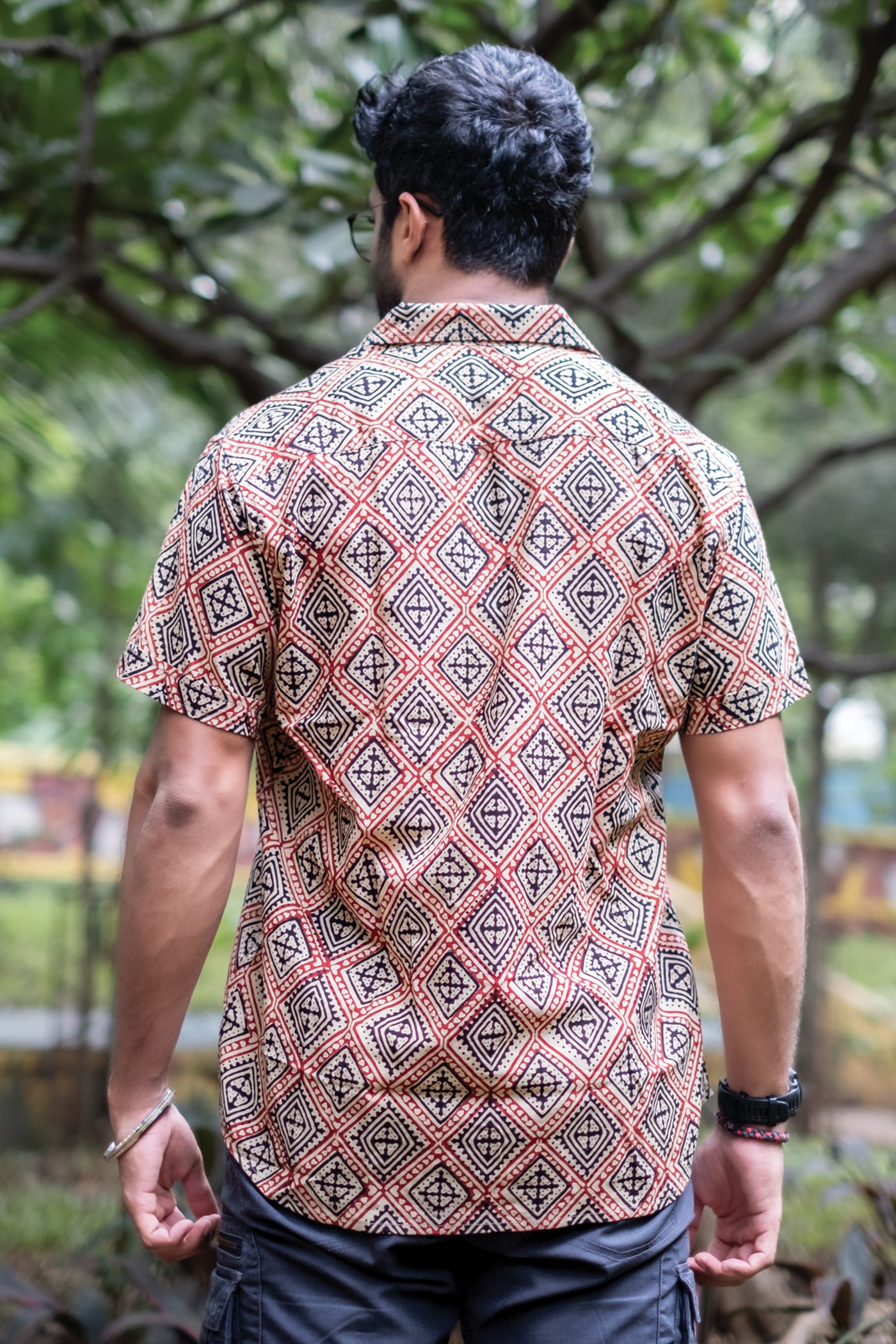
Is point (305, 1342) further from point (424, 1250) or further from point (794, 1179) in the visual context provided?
point (794, 1179)

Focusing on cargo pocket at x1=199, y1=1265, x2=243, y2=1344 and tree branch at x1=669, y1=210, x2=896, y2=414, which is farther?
tree branch at x1=669, y1=210, x2=896, y2=414

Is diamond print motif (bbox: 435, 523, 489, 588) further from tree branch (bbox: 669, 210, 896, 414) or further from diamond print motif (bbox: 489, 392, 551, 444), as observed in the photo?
tree branch (bbox: 669, 210, 896, 414)

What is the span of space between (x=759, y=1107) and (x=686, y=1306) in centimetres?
21

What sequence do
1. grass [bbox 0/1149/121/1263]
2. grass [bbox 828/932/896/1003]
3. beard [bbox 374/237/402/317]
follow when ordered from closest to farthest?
beard [bbox 374/237/402/317]
grass [bbox 0/1149/121/1263]
grass [bbox 828/932/896/1003]

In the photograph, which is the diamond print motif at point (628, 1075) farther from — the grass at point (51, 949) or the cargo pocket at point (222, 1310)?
the grass at point (51, 949)

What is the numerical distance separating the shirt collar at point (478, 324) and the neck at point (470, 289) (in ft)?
0.04

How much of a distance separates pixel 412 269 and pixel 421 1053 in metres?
0.78

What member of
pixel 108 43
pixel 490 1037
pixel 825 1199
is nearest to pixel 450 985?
pixel 490 1037

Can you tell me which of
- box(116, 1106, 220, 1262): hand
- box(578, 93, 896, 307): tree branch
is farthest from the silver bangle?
box(578, 93, 896, 307): tree branch

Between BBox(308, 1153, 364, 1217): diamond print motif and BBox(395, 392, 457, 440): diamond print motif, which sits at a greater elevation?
BBox(395, 392, 457, 440): diamond print motif

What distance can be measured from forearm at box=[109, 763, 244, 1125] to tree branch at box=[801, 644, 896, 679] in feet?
6.98

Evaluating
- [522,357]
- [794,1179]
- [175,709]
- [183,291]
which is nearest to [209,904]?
[175,709]

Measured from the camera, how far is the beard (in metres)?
1.30

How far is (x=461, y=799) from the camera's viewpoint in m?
1.12
